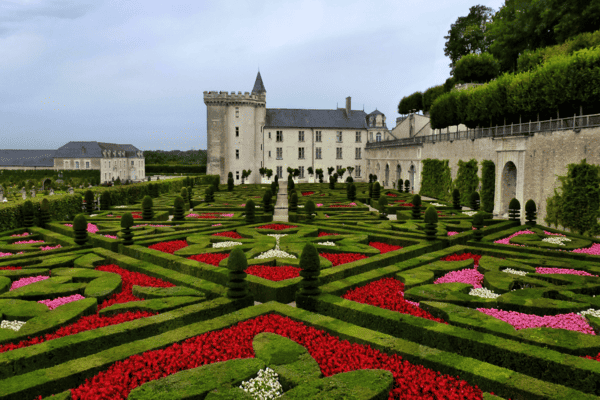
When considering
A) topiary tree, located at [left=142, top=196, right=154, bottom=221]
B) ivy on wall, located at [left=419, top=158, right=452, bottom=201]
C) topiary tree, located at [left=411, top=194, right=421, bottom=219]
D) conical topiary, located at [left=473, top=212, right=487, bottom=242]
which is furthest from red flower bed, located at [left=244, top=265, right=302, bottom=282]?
ivy on wall, located at [left=419, top=158, right=452, bottom=201]

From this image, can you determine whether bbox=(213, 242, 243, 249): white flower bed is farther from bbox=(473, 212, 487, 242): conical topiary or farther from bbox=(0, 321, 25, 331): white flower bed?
bbox=(473, 212, 487, 242): conical topiary

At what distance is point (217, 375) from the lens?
226 inches

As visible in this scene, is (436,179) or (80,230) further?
(436,179)

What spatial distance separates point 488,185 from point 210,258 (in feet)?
69.6

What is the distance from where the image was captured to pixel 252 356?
21.4 ft

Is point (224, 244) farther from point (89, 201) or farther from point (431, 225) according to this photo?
point (89, 201)

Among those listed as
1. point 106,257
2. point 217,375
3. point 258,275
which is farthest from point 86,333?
point 106,257

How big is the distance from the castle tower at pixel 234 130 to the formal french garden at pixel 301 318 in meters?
42.7

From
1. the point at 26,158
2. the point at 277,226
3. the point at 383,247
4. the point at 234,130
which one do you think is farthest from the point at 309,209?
the point at 26,158

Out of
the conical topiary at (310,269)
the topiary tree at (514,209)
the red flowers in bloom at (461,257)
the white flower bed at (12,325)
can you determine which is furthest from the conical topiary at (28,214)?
the topiary tree at (514,209)

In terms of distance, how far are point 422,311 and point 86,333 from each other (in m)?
6.26

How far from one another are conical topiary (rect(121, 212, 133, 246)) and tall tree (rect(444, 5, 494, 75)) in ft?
162

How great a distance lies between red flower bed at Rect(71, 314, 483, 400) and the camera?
5.48 metres

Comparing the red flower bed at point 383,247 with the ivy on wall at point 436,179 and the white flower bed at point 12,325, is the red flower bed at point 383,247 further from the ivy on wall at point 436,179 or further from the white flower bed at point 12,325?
the ivy on wall at point 436,179
